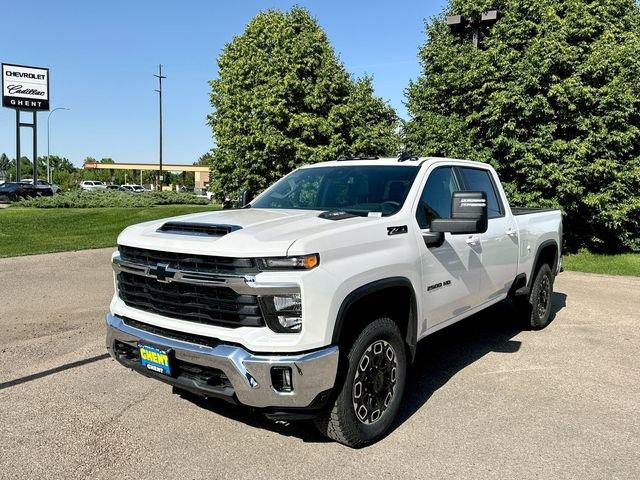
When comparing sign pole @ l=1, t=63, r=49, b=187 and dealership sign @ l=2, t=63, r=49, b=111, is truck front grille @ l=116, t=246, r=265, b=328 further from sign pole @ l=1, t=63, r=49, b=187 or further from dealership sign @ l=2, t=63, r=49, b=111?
dealership sign @ l=2, t=63, r=49, b=111

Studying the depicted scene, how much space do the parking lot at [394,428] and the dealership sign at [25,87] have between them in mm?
38636

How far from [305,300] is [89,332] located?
13.8 feet

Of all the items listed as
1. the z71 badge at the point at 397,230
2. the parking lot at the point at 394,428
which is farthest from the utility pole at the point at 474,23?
the z71 badge at the point at 397,230

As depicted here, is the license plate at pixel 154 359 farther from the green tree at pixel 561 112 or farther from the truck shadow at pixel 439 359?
the green tree at pixel 561 112

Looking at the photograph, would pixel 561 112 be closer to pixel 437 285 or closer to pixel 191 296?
pixel 437 285

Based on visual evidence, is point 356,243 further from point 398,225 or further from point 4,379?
point 4,379

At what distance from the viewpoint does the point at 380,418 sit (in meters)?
3.67

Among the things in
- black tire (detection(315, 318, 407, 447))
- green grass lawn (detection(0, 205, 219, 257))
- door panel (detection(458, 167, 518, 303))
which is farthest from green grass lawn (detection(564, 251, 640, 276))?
green grass lawn (detection(0, 205, 219, 257))

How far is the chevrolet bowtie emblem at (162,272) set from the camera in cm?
337

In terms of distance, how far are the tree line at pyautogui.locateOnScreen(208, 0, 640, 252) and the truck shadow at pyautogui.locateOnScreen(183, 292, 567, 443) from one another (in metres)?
5.30

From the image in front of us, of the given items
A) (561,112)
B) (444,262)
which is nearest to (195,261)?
(444,262)

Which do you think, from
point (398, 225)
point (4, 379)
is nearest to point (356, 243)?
point (398, 225)

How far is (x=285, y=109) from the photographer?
59.1ft

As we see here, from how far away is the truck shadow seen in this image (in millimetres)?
3930
